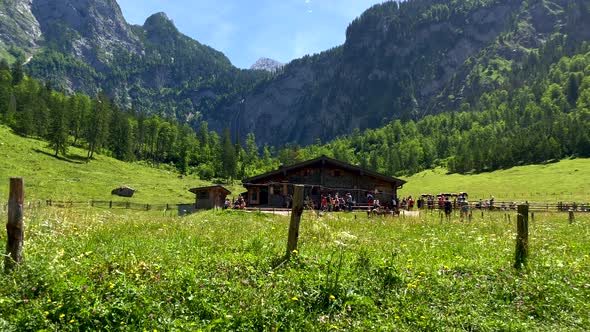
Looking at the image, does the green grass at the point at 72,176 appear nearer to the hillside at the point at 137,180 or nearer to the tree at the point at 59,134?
the hillside at the point at 137,180

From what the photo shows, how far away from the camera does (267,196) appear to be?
142 feet

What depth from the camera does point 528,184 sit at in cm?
8138

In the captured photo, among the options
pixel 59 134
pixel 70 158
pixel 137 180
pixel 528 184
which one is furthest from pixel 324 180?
pixel 70 158

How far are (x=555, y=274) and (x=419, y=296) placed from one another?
3422mm

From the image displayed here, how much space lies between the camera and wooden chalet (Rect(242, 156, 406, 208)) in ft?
133

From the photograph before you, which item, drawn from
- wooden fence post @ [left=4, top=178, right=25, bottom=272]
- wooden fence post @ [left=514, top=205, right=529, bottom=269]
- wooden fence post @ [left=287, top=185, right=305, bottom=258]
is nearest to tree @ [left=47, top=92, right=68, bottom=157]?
wooden fence post @ [left=4, top=178, right=25, bottom=272]

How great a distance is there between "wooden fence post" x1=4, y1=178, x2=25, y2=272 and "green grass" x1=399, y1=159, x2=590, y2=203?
6662cm

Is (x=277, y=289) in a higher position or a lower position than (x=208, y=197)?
lower

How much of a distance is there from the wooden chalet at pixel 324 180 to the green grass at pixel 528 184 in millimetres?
33881

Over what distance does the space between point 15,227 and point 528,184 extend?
3573 inches

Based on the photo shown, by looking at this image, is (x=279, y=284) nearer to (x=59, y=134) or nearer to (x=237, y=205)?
(x=237, y=205)

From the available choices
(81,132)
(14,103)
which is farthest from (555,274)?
(14,103)

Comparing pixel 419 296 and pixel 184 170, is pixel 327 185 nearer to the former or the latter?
pixel 419 296

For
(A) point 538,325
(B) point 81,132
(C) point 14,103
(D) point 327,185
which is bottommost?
(A) point 538,325
